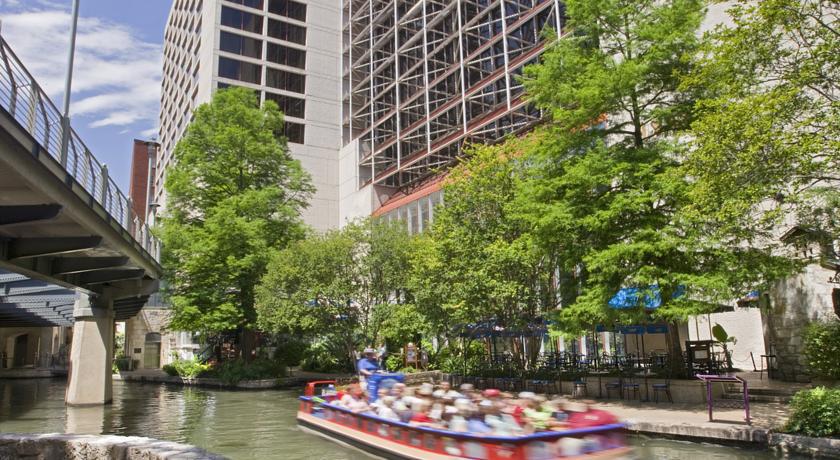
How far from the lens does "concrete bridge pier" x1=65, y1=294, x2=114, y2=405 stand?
27.6 metres

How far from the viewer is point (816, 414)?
1323cm

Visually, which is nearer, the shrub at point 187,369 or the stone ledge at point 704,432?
the stone ledge at point 704,432

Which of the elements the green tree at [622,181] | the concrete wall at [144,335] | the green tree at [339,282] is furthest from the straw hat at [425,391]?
→ the concrete wall at [144,335]

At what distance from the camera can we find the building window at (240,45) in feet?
209

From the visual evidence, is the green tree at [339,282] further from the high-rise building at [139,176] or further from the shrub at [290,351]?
the high-rise building at [139,176]

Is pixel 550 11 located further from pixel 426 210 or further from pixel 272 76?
pixel 272 76

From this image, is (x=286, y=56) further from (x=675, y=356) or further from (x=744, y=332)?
(x=675, y=356)

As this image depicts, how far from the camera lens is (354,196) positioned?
210 feet

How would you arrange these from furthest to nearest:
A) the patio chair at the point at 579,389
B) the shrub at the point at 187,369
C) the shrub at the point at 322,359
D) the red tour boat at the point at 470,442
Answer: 1. the shrub at the point at 187,369
2. the shrub at the point at 322,359
3. the patio chair at the point at 579,389
4. the red tour boat at the point at 470,442

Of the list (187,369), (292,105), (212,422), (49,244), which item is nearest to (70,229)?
(49,244)

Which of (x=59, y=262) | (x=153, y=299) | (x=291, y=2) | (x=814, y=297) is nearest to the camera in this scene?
(x=814, y=297)

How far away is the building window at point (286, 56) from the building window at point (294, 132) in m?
7.21

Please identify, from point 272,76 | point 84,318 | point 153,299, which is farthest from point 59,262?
point 272,76

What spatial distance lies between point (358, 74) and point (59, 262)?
5159 cm
